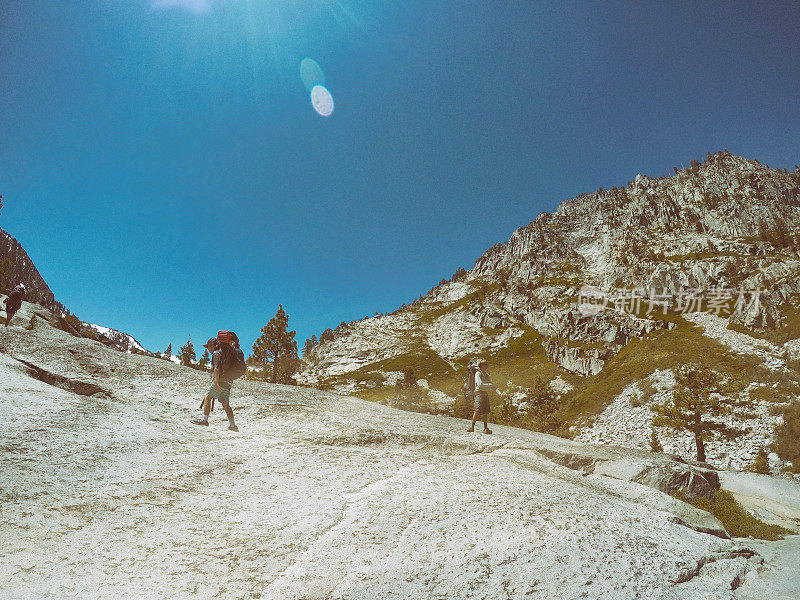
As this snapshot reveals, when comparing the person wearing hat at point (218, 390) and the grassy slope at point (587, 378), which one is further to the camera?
the grassy slope at point (587, 378)

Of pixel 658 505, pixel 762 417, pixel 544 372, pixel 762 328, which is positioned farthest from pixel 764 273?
pixel 658 505

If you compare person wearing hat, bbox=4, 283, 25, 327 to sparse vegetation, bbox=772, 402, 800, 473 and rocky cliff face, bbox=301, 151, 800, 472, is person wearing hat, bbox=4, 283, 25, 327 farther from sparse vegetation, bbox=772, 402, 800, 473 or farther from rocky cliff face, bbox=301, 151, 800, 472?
rocky cliff face, bbox=301, 151, 800, 472

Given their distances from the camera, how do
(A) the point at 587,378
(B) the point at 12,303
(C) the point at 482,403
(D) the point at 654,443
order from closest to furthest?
(C) the point at 482,403 < (B) the point at 12,303 < (D) the point at 654,443 < (A) the point at 587,378

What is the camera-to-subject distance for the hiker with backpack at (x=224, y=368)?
9992mm

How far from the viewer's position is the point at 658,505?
7.72 metres

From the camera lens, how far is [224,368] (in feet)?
33.3

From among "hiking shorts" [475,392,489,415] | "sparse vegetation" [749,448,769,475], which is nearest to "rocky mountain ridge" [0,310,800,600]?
"hiking shorts" [475,392,489,415]

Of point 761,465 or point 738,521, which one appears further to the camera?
point 761,465

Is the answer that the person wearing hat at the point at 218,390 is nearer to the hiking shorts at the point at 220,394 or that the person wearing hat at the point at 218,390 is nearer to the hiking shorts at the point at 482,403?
the hiking shorts at the point at 220,394

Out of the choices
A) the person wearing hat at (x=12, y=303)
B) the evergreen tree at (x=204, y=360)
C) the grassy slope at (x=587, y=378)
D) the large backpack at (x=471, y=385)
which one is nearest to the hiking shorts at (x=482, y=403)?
the large backpack at (x=471, y=385)

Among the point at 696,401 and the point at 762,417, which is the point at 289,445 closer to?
the point at 696,401

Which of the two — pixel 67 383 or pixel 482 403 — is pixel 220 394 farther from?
pixel 482 403

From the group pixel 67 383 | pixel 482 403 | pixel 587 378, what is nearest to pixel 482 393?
pixel 482 403

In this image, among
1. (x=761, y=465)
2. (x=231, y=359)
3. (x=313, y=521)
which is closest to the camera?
(x=313, y=521)
